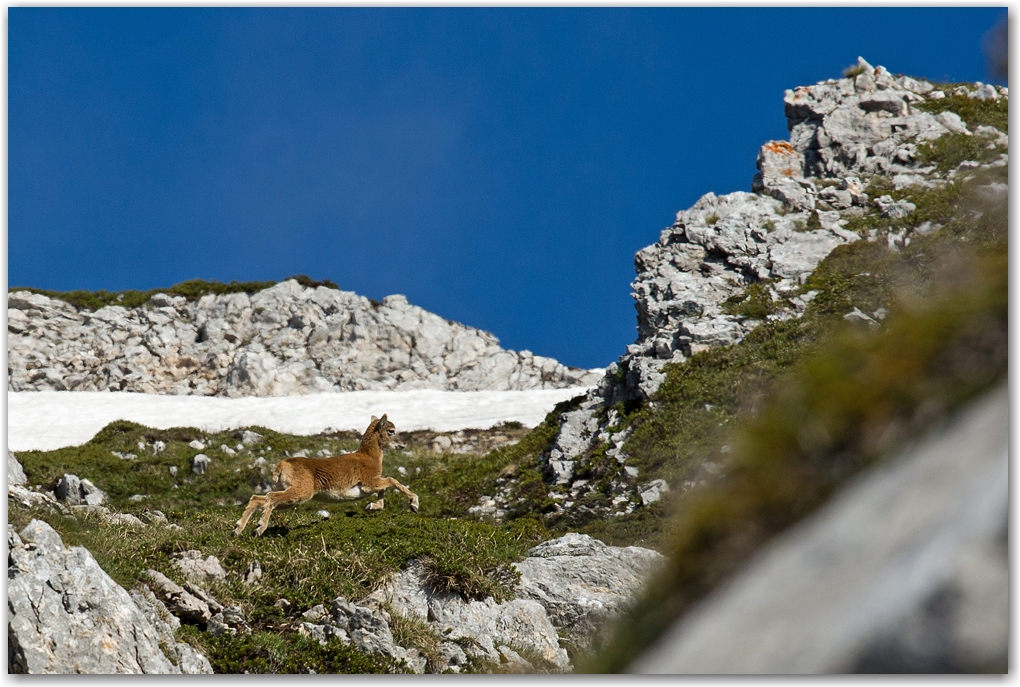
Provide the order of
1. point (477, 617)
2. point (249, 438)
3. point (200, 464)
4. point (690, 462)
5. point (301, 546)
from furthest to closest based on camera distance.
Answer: point (249, 438) < point (200, 464) < point (690, 462) < point (301, 546) < point (477, 617)

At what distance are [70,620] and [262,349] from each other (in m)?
52.8

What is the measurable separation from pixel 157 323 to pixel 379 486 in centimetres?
5134

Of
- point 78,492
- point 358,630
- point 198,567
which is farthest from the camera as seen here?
point 78,492

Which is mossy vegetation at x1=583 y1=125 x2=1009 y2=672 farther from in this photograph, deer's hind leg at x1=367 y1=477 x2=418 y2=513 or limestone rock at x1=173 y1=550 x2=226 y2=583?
deer's hind leg at x1=367 y1=477 x2=418 y2=513

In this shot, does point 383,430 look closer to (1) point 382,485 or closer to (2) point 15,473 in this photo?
(1) point 382,485

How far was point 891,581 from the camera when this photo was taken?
202cm

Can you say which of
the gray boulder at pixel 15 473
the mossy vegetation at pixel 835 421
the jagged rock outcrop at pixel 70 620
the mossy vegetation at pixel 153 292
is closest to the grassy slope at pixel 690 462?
the mossy vegetation at pixel 835 421

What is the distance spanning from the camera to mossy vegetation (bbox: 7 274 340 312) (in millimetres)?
63812

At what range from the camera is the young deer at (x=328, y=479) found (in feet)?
45.5

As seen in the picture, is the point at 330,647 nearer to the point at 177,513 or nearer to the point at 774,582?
the point at 774,582

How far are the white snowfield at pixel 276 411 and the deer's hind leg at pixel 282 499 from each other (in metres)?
22.4

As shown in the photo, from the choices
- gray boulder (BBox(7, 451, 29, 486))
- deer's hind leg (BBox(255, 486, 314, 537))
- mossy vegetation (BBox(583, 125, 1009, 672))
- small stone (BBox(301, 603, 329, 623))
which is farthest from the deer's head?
mossy vegetation (BBox(583, 125, 1009, 672))

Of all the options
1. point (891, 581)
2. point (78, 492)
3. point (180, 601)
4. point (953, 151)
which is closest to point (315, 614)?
point (180, 601)

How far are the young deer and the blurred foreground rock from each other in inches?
468
